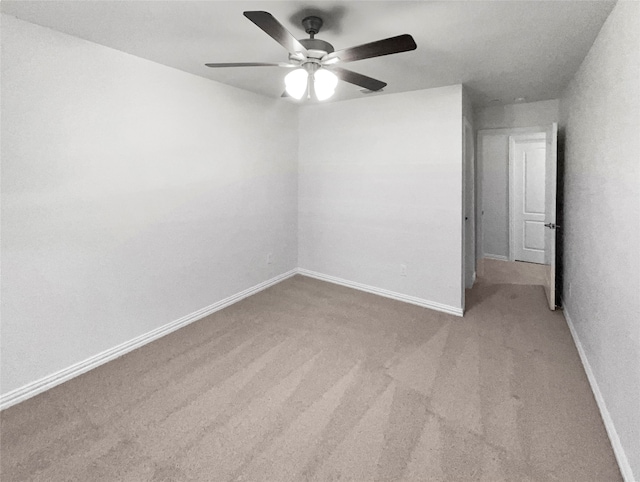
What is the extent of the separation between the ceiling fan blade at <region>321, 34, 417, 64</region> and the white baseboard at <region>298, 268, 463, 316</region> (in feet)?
8.74

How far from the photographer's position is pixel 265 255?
4184 mm

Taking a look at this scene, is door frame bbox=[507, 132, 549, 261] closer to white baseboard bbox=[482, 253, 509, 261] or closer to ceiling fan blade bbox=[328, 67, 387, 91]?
white baseboard bbox=[482, 253, 509, 261]

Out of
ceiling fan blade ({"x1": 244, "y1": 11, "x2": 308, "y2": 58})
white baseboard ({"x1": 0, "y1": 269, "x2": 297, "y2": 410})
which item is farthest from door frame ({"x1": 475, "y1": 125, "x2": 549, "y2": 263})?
ceiling fan blade ({"x1": 244, "y1": 11, "x2": 308, "y2": 58})

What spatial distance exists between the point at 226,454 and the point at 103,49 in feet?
9.10

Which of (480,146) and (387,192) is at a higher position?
(480,146)

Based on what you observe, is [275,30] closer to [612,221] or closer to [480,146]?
[612,221]

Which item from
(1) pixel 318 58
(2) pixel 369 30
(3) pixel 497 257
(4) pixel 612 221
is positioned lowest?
(3) pixel 497 257

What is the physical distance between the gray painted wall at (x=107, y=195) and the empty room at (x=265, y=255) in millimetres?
15

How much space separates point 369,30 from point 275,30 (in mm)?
884

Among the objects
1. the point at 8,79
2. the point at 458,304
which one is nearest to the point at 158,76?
the point at 8,79

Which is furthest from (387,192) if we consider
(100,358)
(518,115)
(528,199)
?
(100,358)

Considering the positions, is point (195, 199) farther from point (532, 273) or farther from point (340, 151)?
point (532, 273)

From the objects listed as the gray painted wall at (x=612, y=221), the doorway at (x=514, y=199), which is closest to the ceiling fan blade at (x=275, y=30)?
the gray painted wall at (x=612, y=221)

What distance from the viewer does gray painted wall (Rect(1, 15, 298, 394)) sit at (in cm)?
211
